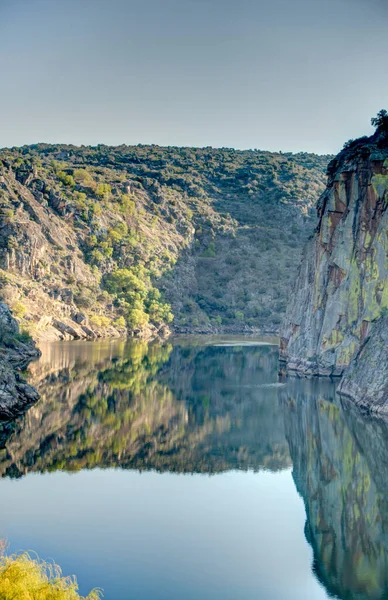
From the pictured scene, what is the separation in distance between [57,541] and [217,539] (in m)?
5.36

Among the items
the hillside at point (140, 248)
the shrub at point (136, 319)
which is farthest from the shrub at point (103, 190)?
the shrub at point (136, 319)

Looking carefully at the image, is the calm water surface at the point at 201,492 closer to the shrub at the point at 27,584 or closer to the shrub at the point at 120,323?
the shrub at the point at 27,584

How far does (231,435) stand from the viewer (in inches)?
1704

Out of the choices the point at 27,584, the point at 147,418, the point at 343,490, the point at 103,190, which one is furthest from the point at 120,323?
the point at 27,584

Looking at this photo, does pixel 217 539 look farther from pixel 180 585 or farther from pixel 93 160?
pixel 93 160

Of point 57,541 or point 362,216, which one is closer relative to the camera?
point 57,541

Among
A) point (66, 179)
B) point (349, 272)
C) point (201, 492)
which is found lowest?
point (201, 492)

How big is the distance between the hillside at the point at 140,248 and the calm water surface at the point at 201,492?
5146 cm

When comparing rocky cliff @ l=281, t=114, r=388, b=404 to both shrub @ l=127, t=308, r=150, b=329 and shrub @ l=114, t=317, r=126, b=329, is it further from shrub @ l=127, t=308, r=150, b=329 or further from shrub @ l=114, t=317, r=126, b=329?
shrub @ l=127, t=308, r=150, b=329

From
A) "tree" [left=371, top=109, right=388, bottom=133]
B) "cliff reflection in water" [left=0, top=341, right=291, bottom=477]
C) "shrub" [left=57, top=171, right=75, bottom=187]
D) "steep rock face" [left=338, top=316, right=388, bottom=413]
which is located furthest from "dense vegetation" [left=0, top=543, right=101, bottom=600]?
"shrub" [left=57, top=171, right=75, bottom=187]

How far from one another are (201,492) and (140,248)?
12100 cm

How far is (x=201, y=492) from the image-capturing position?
3078cm

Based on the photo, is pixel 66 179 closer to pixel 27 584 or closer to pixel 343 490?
pixel 343 490

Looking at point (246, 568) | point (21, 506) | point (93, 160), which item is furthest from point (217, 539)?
point (93, 160)
